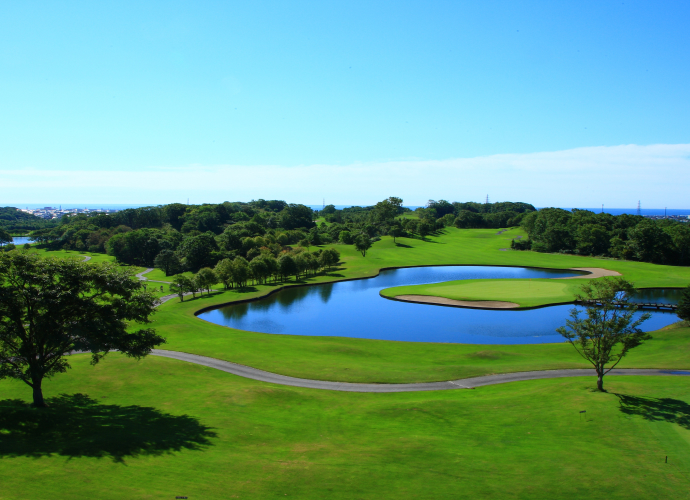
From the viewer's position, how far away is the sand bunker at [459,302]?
70.2 meters

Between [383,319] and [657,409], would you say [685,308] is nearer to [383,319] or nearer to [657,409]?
[657,409]

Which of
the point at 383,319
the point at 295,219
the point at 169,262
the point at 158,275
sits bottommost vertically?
the point at 383,319

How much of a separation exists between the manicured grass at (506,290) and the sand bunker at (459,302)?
1.39 metres

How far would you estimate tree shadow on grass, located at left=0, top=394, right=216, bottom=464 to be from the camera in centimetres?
1997

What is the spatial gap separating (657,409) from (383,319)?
40586 mm

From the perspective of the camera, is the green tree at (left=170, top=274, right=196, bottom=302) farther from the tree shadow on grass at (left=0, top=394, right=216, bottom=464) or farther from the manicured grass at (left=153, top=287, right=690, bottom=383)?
the tree shadow on grass at (left=0, top=394, right=216, bottom=464)

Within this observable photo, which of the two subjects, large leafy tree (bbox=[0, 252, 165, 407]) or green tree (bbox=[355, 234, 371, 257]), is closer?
large leafy tree (bbox=[0, 252, 165, 407])

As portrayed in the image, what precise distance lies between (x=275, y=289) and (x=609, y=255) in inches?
4253

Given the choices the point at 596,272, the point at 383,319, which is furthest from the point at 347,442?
the point at 596,272

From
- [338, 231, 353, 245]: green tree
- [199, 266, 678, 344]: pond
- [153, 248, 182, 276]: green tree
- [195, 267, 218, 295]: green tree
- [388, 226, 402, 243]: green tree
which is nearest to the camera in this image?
[199, 266, 678, 344]: pond

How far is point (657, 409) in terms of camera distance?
27.0 metres

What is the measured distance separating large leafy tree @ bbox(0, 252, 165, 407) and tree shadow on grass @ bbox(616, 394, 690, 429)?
108ft

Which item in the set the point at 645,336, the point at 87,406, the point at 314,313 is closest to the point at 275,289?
the point at 314,313

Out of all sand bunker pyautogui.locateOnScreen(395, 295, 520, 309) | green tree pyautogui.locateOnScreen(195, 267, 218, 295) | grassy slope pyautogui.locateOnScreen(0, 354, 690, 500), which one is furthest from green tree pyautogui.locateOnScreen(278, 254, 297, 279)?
grassy slope pyautogui.locateOnScreen(0, 354, 690, 500)
